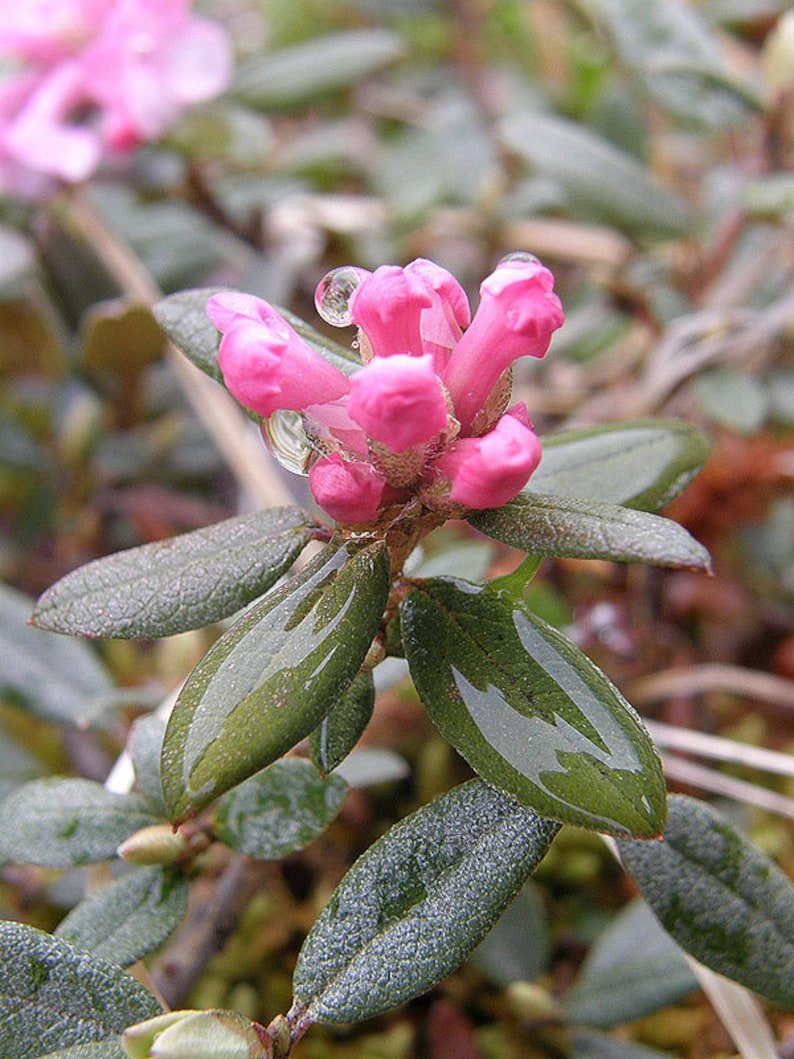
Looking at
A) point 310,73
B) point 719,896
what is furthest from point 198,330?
point 310,73

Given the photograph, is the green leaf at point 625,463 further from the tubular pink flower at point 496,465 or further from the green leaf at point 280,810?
the green leaf at point 280,810

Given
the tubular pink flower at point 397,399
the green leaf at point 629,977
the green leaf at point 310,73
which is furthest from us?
the green leaf at point 310,73

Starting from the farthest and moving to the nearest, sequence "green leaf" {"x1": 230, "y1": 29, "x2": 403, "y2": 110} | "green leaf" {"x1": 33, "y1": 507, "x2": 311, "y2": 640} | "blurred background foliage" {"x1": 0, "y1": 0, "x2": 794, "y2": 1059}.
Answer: "green leaf" {"x1": 230, "y1": 29, "x2": 403, "y2": 110}
"blurred background foliage" {"x1": 0, "y1": 0, "x2": 794, "y2": 1059}
"green leaf" {"x1": 33, "y1": 507, "x2": 311, "y2": 640}

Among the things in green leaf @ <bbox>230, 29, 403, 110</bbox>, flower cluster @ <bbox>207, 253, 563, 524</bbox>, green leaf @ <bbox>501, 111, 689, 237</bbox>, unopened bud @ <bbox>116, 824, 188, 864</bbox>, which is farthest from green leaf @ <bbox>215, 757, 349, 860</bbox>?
green leaf @ <bbox>230, 29, 403, 110</bbox>

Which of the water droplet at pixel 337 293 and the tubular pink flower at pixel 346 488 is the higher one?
→ the water droplet at pixel 337 293

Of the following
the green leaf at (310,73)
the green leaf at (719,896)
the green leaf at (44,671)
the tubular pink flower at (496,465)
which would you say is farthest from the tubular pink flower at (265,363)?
the green leaf at (310,73)

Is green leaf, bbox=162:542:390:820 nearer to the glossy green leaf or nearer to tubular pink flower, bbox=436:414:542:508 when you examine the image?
tubular pink flower, bbox=436:414:542:508
